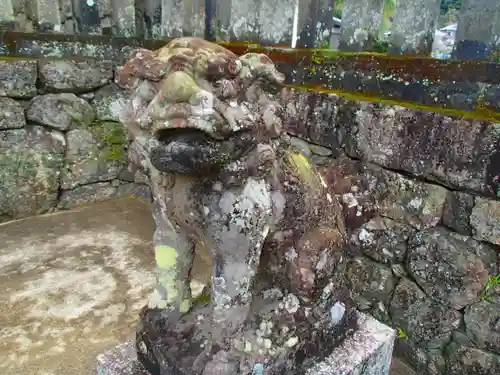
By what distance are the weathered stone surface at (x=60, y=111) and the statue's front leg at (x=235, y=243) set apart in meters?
2.01

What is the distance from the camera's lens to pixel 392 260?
1636 millimetres

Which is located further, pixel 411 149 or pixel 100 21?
pixel 100 21

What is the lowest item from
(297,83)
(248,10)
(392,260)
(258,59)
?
(392,260)

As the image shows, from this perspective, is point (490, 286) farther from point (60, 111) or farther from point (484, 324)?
point (60, 111)

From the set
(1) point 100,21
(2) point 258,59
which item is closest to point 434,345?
(2) point 258,59

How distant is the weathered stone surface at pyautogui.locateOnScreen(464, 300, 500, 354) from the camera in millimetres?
1378

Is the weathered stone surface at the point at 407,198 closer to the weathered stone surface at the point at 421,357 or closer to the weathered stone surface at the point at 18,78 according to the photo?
the weathered stone surface at the point at 421,357

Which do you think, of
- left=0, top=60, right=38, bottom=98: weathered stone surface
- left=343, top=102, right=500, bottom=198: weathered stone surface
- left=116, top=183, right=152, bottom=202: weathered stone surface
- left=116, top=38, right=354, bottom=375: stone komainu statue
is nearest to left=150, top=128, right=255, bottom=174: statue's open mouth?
left=116, top=38, right=354, bottom=375: stone komainu statue

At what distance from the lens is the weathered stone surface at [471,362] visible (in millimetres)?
1399

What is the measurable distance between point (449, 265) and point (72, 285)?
1.56 meters

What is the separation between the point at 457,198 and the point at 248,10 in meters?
1.30

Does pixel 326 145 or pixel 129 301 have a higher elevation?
pixel 326 145

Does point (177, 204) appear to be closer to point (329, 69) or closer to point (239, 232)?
point (239, 232)

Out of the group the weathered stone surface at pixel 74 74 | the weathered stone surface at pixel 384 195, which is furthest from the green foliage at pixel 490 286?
the weathered stone surface at pixel 74 74
